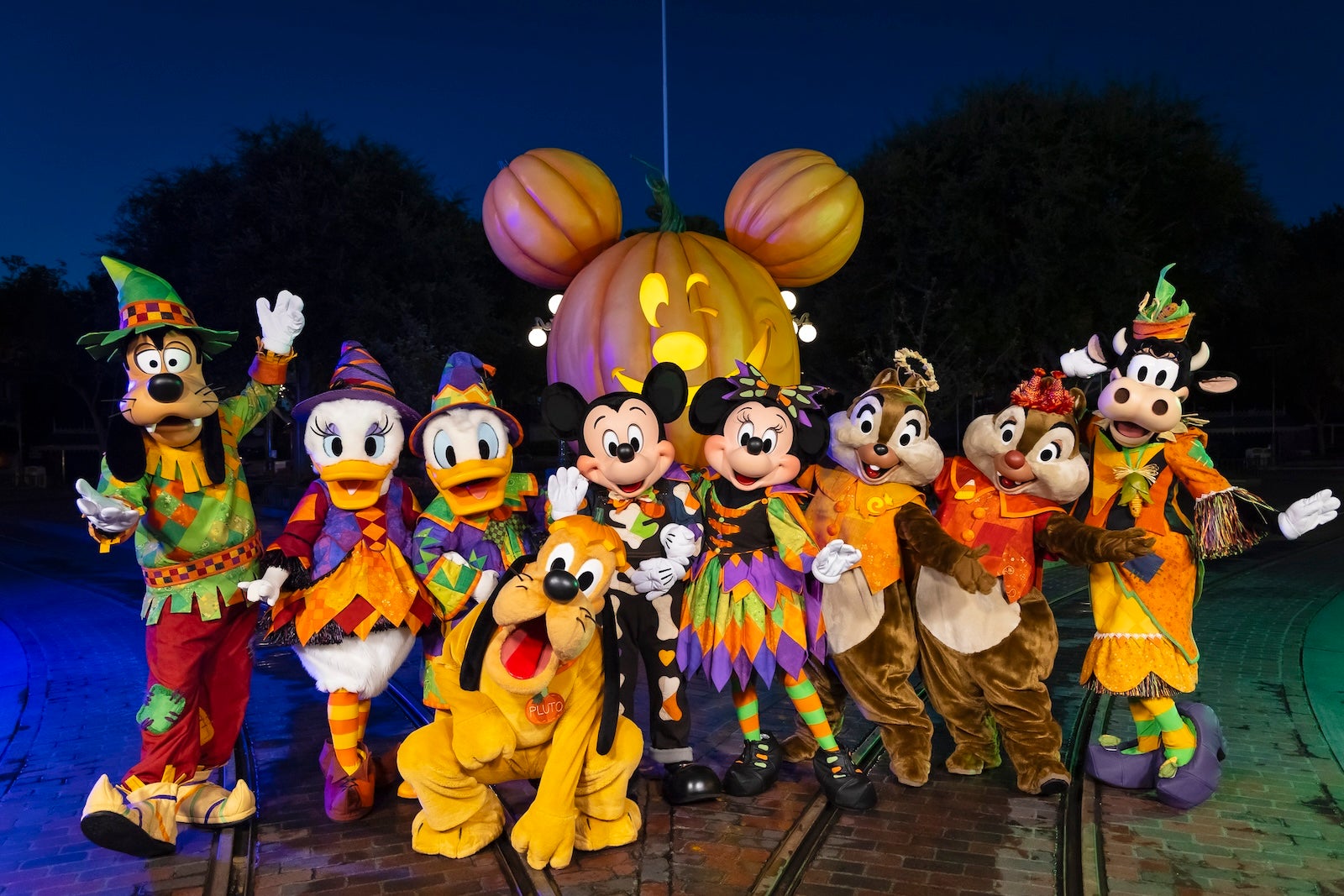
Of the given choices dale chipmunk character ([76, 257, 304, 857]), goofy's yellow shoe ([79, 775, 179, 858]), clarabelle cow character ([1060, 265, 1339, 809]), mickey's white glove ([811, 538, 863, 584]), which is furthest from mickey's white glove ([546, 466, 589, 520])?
clarabelle cow character ([1060, 265, 1339, 809])

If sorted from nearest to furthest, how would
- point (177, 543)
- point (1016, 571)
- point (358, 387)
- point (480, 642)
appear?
point (480, 642), point (177, 543), point (1016, 571), point (358, 387)

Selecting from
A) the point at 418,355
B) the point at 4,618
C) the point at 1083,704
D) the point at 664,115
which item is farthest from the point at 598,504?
the point at 418,355

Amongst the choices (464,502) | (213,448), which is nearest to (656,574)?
(464,502)

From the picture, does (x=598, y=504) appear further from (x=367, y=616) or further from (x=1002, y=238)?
(x=1002, y=238)

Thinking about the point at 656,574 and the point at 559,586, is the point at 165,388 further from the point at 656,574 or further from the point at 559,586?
the point at 656,574

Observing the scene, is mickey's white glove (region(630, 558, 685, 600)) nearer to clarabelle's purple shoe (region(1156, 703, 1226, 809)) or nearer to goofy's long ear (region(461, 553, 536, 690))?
goofy's long ear (region(461, 553, 536, 690))

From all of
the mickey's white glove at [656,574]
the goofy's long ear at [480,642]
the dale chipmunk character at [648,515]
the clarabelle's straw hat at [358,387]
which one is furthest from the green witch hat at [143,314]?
the mickey's white glove at [656,574]

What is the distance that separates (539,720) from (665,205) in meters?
4.66

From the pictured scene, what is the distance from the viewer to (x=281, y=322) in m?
4.37

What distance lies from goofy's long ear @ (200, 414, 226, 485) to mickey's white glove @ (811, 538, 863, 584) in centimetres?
247

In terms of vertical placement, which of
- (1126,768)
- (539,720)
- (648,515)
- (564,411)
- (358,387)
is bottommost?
(1126,768)

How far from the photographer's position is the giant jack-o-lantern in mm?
6559

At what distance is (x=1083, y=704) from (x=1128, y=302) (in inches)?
362

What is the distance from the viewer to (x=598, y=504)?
442 cm
